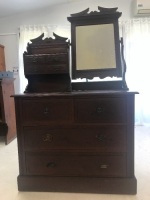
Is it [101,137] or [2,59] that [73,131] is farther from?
[2,59]

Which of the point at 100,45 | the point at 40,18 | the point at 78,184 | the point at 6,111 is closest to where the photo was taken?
the point at 78,184

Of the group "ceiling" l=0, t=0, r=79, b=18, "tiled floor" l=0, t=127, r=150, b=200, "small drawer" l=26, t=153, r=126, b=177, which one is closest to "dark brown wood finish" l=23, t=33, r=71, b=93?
"small drawer" l=26, t=153, r=126, b=177

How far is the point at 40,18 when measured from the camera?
391 cm

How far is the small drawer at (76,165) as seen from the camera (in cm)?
169

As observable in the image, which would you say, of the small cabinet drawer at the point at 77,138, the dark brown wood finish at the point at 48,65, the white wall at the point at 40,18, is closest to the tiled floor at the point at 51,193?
the small cabinet drawer at the point at 77,138

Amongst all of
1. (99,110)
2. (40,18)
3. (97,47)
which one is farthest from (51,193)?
(40,18)

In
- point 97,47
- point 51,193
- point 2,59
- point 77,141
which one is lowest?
point 51,193

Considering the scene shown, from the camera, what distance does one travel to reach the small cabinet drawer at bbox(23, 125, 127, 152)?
1664mm

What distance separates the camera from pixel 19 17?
3.95 m

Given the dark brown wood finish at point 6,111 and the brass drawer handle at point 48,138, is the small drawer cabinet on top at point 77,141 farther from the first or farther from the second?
the dark brown wood finish at point 6,111

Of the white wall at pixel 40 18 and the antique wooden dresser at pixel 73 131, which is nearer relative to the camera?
the antique wooden dresser at pixel 73 131

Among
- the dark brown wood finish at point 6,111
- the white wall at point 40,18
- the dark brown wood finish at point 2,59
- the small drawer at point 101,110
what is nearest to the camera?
the small drawer at point 101,110

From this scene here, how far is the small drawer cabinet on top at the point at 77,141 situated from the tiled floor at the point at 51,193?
0.18 ft

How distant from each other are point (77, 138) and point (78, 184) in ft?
1.38
